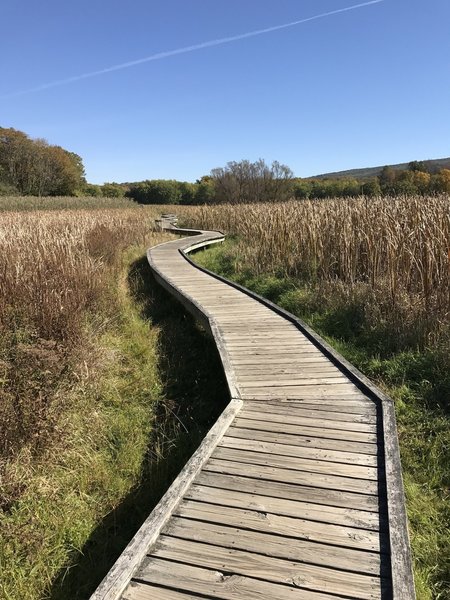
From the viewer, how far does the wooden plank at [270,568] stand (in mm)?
1836

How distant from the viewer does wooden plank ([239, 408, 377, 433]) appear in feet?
10.4

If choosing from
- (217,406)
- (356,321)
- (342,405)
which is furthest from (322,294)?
(342,405)

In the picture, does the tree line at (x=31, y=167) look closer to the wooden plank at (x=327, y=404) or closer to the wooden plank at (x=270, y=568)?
the wooden plank at (x=327, y=404)

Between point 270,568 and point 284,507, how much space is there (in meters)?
0.43

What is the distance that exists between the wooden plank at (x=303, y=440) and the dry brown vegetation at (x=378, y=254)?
2230mm

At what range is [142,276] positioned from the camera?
9.95 metres

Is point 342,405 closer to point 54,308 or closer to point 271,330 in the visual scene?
point 271,330

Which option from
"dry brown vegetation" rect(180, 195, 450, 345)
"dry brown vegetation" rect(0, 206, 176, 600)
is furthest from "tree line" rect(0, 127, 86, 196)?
"dry brown vegetation" rect(0, 206, 176, 600)

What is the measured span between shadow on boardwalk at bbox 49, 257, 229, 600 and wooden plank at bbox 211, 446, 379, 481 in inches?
29.5

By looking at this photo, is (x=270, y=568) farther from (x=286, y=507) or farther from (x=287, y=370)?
(x=287, y=370)

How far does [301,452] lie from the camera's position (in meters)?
2.88

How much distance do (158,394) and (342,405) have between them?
2.04 meters

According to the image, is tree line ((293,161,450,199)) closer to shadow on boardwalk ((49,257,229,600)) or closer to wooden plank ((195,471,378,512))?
shadow on boardwalk ((49,257,229,600))

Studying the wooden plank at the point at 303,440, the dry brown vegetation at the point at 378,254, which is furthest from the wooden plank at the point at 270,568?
the dry brown vegetation at the point at 378,254
